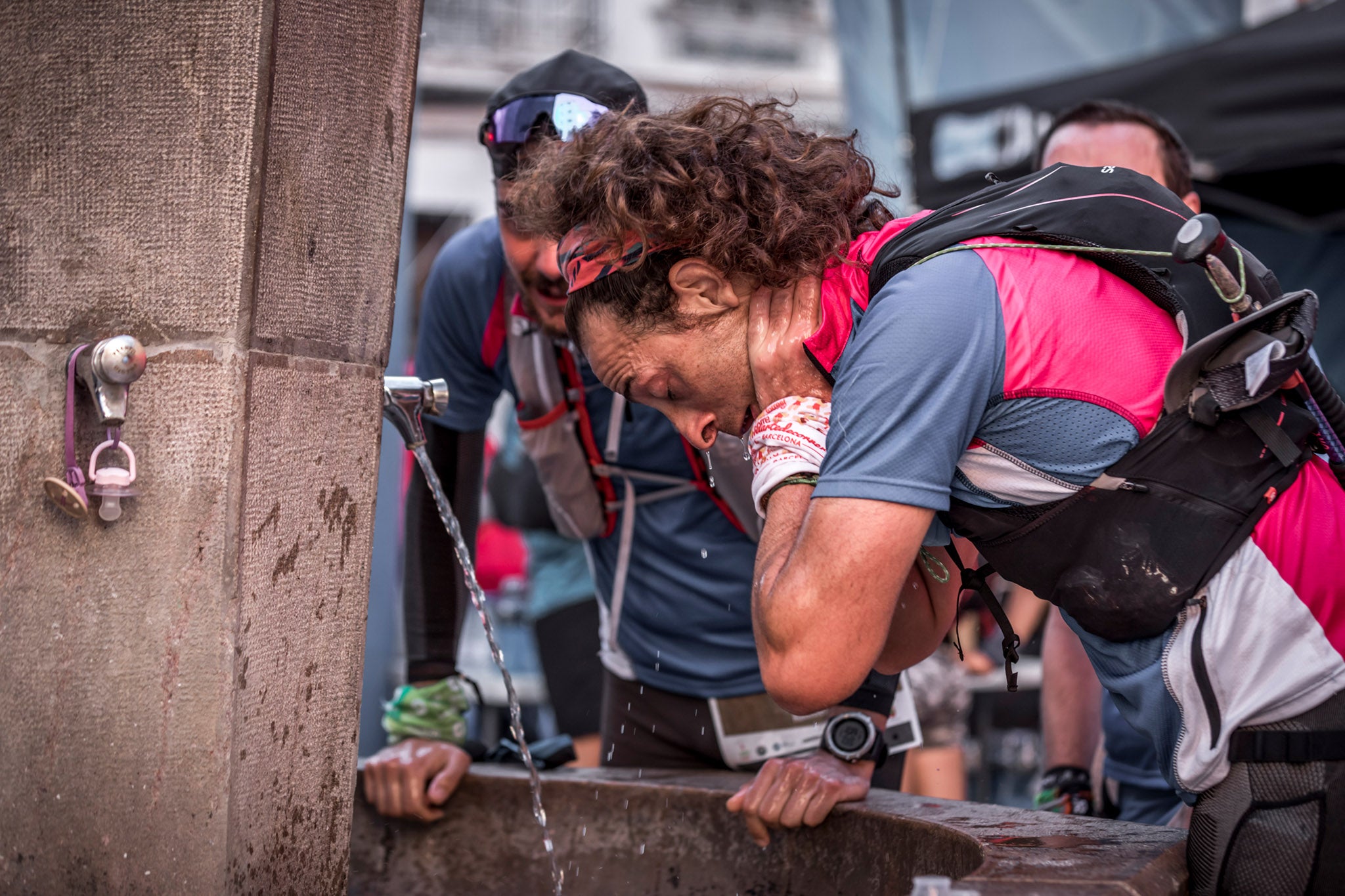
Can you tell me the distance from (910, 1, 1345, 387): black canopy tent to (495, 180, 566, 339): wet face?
4.65ft

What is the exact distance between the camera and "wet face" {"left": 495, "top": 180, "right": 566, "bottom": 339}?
2264 millimetres

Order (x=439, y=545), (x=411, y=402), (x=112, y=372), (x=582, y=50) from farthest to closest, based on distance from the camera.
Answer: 1. (x=582, y=50)
2. (x=439, y=545)
3. (x=411, y=402)
4. (x=112, y=372)

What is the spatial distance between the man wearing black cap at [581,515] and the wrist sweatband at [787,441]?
0.71 meters

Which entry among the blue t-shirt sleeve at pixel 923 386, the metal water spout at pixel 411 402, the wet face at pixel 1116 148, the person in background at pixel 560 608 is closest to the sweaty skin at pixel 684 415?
the blue t-shirt sleeve at pixel 923 386

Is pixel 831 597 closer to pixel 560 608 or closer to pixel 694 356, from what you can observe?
pixel 694 356

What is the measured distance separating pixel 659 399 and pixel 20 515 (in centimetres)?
79

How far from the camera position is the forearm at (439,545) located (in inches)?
99.0

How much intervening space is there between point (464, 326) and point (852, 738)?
45.2 inches

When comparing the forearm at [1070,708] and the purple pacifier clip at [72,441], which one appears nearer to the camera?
the purple pacifier clip at [72,441]

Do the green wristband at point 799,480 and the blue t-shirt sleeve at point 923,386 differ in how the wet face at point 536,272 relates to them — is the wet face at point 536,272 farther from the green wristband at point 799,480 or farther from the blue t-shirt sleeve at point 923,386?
the blue t-shirt sleeve at point 923,386

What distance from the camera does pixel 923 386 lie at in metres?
1.24

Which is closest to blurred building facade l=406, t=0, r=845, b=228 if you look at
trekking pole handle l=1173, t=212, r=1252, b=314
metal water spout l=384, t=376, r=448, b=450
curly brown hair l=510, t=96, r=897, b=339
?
metal water spout l=384, t=376, r=448, b=450

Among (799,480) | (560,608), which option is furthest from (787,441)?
(560,608)

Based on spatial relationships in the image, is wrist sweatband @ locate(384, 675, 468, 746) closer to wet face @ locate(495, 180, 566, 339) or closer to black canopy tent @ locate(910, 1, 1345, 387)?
wet face @ locate(495, 180, 566, 339)
